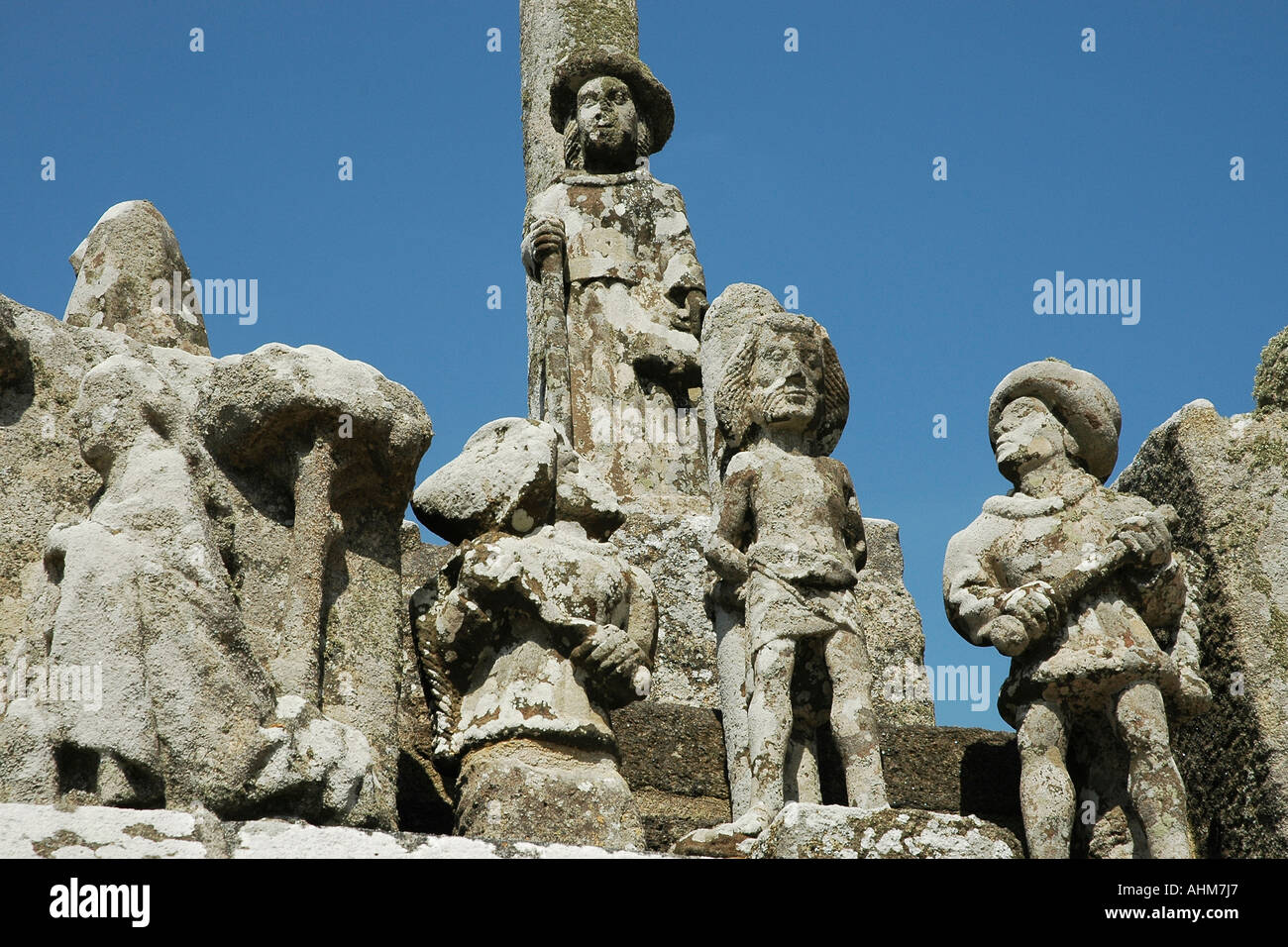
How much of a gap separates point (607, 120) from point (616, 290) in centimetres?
129

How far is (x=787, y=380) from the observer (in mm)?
9039

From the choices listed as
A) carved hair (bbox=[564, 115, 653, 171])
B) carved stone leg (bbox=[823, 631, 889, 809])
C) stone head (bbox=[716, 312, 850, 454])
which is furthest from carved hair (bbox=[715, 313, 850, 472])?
carved hair (bbox=[564, 115, 653, 171])

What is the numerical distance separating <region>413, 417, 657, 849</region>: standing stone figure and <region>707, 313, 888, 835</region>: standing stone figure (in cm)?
Answer: 51

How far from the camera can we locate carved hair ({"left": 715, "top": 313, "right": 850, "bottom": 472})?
30.0ft

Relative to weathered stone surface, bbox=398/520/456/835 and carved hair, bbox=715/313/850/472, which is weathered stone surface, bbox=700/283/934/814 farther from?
weathered stone surface, bbox=398/520/456/835

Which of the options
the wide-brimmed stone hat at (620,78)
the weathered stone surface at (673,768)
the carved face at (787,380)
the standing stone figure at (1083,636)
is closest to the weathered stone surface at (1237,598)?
the standing stone figure at (1083,636)

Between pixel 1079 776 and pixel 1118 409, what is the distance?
5.83 ft

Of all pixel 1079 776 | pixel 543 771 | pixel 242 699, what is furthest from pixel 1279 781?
pixel 242 699

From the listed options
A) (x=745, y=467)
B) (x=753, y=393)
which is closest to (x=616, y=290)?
(x=753, y=393)

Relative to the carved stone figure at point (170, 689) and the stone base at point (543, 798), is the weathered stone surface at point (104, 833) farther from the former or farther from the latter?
the stone base at point (543, 798)

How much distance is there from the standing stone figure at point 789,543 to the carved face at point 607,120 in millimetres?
3921

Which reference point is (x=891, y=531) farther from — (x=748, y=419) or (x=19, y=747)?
(x=19, y=747)

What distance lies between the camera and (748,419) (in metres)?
9.10

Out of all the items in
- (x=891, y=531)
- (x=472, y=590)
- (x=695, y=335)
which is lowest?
(x=472, y=590)
